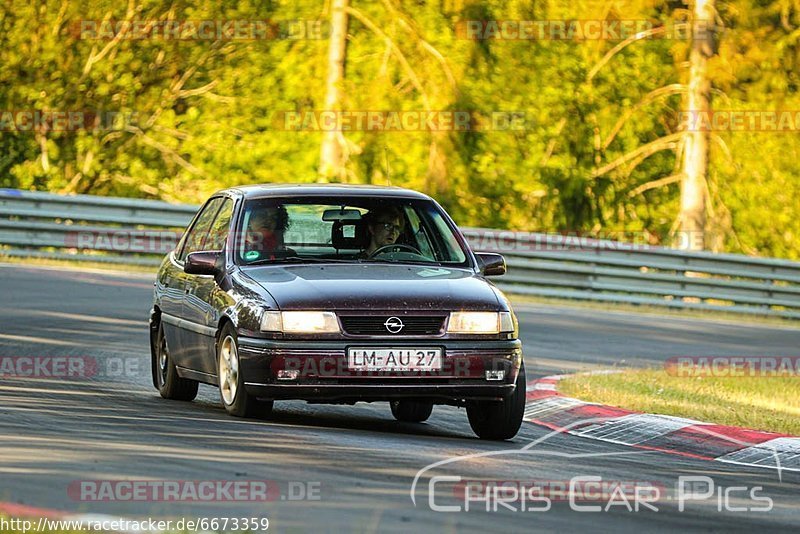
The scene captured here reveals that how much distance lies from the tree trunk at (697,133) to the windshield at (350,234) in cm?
2035

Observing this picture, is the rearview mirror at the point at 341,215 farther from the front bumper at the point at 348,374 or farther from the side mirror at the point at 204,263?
the front bumper at the point at 348,374

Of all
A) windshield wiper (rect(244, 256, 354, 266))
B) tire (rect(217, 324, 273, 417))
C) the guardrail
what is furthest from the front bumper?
the guardrail

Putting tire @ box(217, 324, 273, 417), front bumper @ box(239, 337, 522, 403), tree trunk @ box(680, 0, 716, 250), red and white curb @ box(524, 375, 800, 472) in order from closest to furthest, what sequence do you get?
front bumper @ box(239, 337, 522, 403)
tire @ box(217, 324, 273, 417)
red and white curb @ box(524, 375, 800, 472)
tree trunk @ box(680, 0, 716, 250)

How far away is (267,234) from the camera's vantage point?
1101 cm

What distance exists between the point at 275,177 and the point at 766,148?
11290 mm

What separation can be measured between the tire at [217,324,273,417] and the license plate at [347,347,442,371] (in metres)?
0.69

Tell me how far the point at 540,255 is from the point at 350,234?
1413 centimetres

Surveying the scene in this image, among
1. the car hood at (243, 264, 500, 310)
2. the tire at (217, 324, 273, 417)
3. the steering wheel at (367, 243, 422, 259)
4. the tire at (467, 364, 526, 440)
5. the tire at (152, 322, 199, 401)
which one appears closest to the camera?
the car hood at (243, 264, 500, 310)

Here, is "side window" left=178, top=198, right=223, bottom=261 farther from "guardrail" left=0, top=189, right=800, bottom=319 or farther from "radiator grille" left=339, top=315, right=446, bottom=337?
"guardrail" left=0, top=189, right=800, bottom=319

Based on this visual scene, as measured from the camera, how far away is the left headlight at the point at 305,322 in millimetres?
9852

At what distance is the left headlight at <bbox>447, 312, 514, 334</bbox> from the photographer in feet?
32.9

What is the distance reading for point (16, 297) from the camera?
733 inches

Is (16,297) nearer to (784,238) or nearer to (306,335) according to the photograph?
(306,335)

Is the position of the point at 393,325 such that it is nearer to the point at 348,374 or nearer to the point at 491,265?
the point at 348,374
